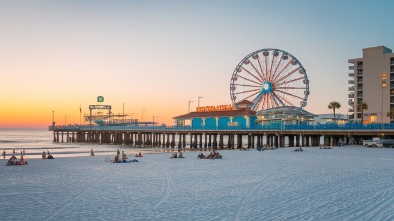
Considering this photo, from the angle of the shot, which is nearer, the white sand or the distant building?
the white sand

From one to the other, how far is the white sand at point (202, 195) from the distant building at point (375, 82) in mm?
62655

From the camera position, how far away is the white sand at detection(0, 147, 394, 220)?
11.1m

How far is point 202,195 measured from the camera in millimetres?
14336

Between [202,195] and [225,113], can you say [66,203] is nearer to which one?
[202,195]

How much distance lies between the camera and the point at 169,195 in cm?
1434

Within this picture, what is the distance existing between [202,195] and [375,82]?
76.4 metres

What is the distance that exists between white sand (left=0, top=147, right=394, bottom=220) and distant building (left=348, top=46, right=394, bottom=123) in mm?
62655

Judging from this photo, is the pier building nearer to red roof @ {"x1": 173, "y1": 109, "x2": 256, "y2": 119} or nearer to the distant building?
red roof @ {"x1": 173, "y1": 109, "x2": 256, "y2": 119}

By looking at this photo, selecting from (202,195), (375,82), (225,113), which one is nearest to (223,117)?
(225,113)

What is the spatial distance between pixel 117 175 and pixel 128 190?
208 inches

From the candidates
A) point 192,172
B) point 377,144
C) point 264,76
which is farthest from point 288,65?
point 192,172

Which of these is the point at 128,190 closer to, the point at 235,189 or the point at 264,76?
the point at 235,189

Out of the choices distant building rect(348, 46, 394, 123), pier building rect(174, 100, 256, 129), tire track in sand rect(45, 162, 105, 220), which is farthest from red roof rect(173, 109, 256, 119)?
tire track in sand rect(45, 162, 105, 220)

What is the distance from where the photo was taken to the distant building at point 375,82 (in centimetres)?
7731
